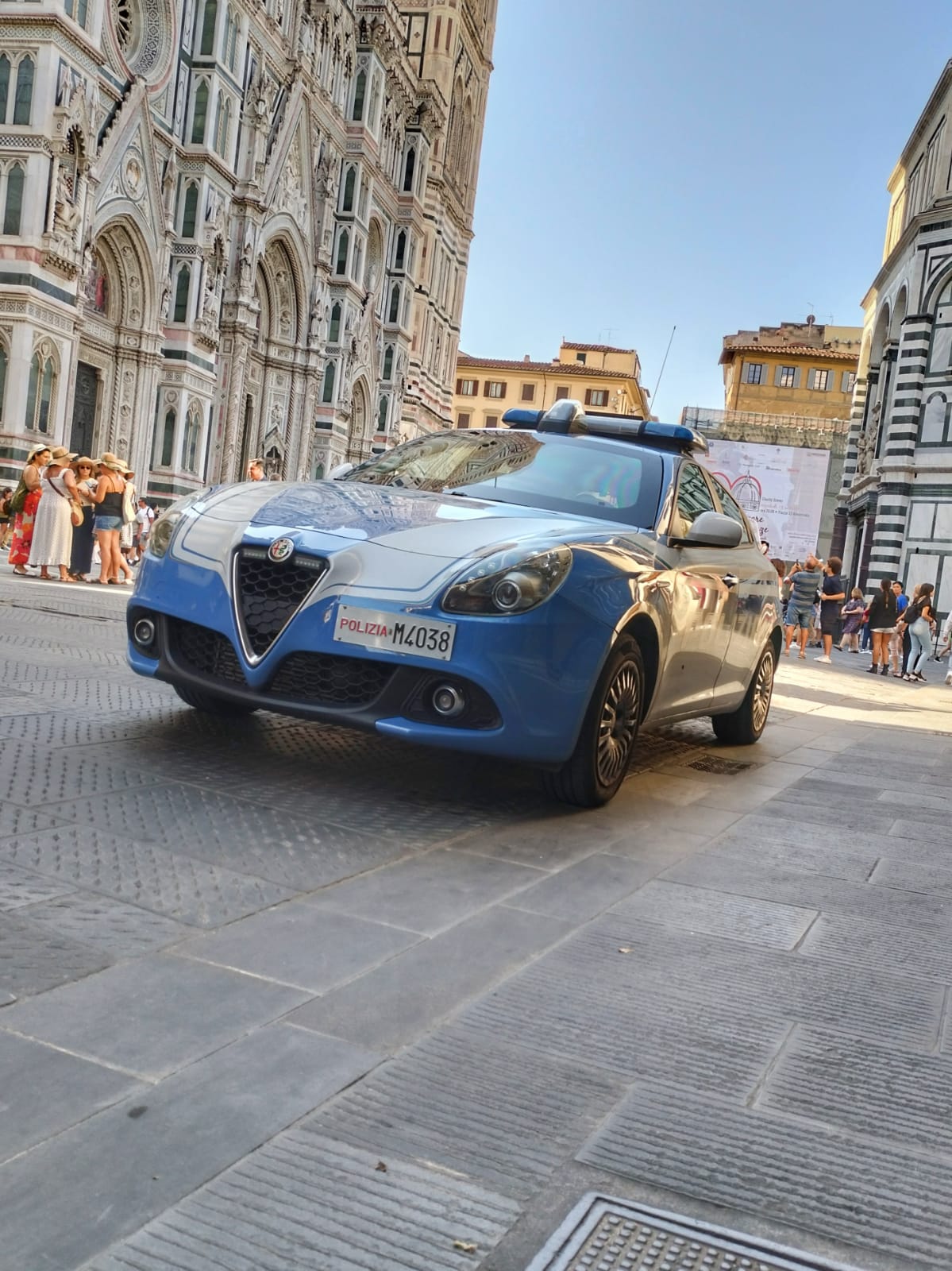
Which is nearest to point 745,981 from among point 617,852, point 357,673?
point 617,852

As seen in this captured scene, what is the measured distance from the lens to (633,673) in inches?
221

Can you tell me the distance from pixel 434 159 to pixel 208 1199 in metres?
64.4

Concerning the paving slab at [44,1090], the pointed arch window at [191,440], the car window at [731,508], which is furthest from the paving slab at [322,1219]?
the pointed arch window at [191,440]

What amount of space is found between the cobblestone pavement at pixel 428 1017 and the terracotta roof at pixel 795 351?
3696 inches

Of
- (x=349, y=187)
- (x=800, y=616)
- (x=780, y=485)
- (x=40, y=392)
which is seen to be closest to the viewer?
(x=800, y=616)

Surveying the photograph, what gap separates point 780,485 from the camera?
156ft

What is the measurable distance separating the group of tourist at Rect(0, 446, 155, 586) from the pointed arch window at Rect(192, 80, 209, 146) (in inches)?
789

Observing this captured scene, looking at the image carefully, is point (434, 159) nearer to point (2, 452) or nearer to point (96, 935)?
point (2, 452)

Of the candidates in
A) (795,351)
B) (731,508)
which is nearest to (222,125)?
(731,508)

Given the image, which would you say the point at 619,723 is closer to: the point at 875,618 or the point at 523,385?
the point at 875,618

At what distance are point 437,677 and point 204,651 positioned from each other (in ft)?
3.47

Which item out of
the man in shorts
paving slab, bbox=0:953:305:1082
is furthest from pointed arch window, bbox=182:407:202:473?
paving slab, bbox=0:953:305:1082

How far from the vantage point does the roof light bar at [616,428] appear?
273 inches

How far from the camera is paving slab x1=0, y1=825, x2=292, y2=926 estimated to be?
346cm
